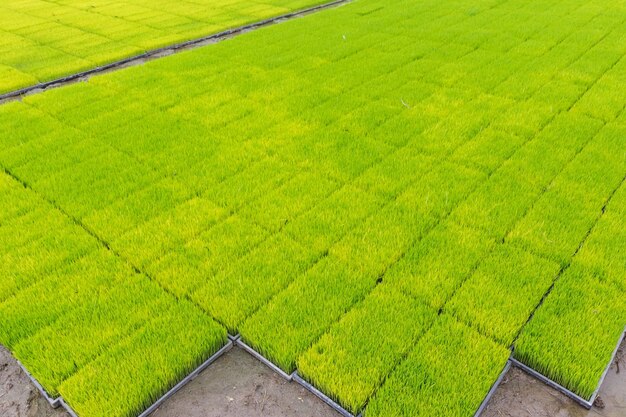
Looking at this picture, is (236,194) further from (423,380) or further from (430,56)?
(430,56)

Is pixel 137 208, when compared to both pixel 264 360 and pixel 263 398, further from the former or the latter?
pixel 263 398

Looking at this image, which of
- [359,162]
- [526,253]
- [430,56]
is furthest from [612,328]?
[430,56]

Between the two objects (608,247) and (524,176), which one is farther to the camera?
(524,176)

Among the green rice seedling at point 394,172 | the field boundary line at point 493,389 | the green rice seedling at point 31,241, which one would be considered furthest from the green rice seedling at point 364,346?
the green rice seedling at point 31,241

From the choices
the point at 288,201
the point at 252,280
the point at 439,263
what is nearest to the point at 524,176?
the point at 439,263

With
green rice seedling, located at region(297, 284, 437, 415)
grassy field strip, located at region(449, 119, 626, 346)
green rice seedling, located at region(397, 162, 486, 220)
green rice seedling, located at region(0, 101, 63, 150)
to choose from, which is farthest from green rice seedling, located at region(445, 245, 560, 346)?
green rice seedling, located at region(0, 101, 63, 150)

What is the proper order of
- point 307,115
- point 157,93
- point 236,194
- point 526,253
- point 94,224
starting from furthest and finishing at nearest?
1. point 157,93
2. point 307,115
3. point 236,194
4. point 94,224
5. point 526,253

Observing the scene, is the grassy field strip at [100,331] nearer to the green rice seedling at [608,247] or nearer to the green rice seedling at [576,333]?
the green rice seedling at [576,333]
